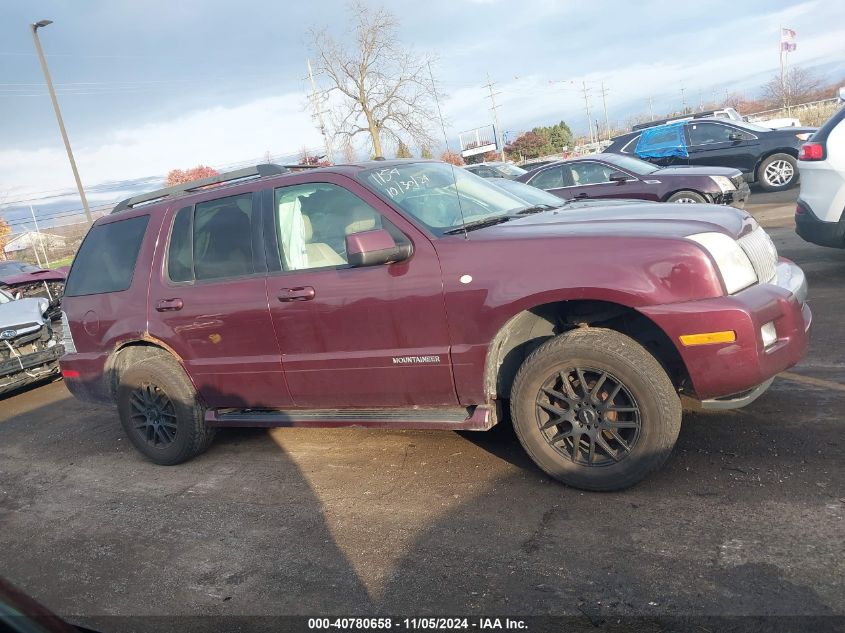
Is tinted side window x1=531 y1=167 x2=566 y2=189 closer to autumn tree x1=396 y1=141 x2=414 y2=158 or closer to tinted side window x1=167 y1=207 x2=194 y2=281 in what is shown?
tinted side window x1=167 y1=207 x2=194 y2=281

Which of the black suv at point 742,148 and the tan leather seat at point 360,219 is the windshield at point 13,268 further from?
the black suv at point 742,148

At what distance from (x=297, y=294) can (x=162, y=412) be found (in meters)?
1.62

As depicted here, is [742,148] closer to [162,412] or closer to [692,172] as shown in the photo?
[692,172]

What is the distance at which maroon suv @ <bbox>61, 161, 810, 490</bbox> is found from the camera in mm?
3111

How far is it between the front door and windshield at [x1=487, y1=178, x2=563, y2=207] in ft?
4.06

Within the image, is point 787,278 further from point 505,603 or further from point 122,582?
point 122,582

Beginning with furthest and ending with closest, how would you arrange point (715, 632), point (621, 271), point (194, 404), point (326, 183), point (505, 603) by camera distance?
point (194, 404)
point (326, 183)
point (621, 271)
point (505, 603)
point (715, 632)

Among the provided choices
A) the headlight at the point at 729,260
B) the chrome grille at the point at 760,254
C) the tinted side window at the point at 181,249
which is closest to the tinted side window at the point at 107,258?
the tinted side window at the point at 181,249

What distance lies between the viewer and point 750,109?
49344mm

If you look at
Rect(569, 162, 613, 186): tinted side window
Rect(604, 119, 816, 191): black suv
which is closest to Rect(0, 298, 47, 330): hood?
Rect(569, 162, 613, 186): tinted side window

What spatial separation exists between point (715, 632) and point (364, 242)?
2.31 meters

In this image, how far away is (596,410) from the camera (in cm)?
328

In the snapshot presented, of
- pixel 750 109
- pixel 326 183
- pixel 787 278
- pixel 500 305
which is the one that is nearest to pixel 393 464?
pixel 500 305

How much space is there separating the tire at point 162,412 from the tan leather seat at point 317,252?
4.60 feet
